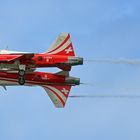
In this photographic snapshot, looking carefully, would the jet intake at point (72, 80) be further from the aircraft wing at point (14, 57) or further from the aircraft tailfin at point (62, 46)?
the aircraft wing at point (14, 57)

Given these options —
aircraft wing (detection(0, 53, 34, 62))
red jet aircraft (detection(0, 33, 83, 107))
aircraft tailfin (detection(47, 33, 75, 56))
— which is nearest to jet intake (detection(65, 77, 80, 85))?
red jet aircraft (detection(0, 33, 83, 107))

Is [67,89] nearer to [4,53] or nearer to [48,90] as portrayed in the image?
[48,90]

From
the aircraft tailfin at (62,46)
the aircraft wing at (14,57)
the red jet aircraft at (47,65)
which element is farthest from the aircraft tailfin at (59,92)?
the aircraft wing at (14,57)

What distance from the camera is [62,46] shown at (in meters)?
98.7

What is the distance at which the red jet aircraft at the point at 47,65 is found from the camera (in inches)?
3797

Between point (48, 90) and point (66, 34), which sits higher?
point (66, 34)

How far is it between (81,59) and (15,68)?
24.4 feet

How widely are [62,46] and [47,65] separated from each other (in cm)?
327

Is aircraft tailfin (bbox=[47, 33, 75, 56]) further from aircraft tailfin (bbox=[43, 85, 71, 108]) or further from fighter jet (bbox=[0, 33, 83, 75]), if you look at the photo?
aircraft tailfin (bbox=[43, 85, 71, 108])

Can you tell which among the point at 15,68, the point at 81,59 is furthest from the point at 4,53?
the point at 81,59

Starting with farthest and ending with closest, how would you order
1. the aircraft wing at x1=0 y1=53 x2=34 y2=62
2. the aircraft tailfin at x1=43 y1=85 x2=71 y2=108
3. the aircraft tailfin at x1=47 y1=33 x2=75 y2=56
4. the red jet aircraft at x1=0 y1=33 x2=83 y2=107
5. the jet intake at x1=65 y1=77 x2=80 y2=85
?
the aircraft tailfin at x1=43 y1=85 x2=71 y2=108 < the jet intake at x1=65 y1=77 x2=80 y2=85 < the aircraft tailfin at x1=47 y1=33 x2=75 y2=56 < the red jet aircraft at x1=0 y1=33 x2=83 y2=107 < the aircraft wing at x1=0 y1=53 x2=34 y2=62

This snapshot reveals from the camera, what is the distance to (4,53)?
318 feet

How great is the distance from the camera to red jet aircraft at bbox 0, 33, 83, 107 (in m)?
96.4

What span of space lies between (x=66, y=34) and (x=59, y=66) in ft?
13.9
